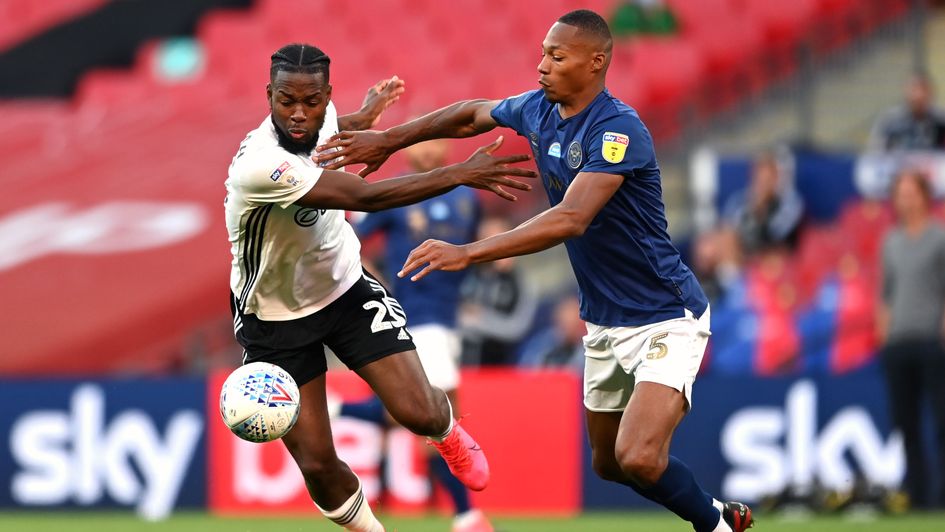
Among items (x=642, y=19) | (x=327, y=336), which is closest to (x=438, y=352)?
(x=327, y=336)

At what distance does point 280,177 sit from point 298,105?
0.33 m

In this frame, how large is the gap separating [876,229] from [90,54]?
37.6ft

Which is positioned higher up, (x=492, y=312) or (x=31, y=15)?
(x=31, y=15)

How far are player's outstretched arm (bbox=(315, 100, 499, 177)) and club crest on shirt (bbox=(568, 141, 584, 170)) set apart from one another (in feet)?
2.06

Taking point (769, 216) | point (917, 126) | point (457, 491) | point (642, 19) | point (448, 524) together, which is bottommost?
point (448, 524)

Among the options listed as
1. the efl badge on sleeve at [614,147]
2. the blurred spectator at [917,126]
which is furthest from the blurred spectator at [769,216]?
Answer: the efl badge on sleeve at [614,147]

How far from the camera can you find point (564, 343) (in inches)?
486

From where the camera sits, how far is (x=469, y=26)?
58.8 ft

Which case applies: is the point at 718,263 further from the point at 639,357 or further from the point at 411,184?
the point at 411,184

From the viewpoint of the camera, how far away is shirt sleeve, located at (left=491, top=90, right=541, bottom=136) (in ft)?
23.2

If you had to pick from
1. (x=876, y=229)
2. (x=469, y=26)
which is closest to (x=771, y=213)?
(x=876, y=229)

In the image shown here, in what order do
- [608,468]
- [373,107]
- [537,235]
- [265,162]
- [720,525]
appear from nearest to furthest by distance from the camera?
[537,235] → [265,162] → [720,525] → [608,468] → [373,107]

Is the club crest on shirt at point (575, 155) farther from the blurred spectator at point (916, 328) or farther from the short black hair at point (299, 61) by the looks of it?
the blurred spectator at point (916, 328)

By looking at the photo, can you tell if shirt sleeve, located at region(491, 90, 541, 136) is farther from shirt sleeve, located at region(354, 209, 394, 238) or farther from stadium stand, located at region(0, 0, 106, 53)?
stadium stand, located at region(0, 0, 106, 53)
